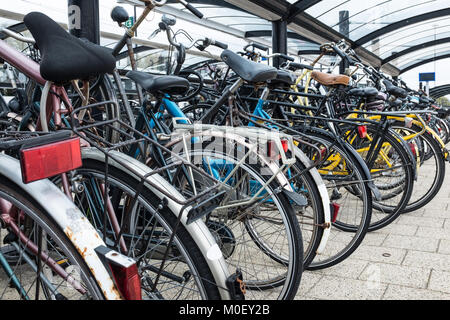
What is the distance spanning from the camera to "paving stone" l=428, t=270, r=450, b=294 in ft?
7.40

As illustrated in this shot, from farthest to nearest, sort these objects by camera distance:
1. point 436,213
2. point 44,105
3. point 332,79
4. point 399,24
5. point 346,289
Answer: point 399,24
point 436,213
point 332,79
point 346,289
point 44,105

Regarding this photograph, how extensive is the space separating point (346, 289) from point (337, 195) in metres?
1.15

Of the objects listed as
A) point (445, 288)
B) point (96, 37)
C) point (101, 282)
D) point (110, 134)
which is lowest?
point (445, 288)

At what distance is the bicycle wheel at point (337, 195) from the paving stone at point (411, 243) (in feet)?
0.89

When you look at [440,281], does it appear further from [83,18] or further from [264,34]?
[264,34]

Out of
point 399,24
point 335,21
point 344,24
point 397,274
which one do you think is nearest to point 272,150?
point 397,274

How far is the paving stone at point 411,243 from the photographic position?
294 cm

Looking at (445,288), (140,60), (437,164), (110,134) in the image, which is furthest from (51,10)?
(445,288)

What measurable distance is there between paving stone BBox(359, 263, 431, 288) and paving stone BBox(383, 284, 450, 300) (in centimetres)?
7

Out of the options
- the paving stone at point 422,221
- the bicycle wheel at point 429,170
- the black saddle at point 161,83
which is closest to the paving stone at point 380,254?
the paving stone at point 422,221

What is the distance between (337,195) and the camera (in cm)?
333

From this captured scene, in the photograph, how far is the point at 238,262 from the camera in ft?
7.97
